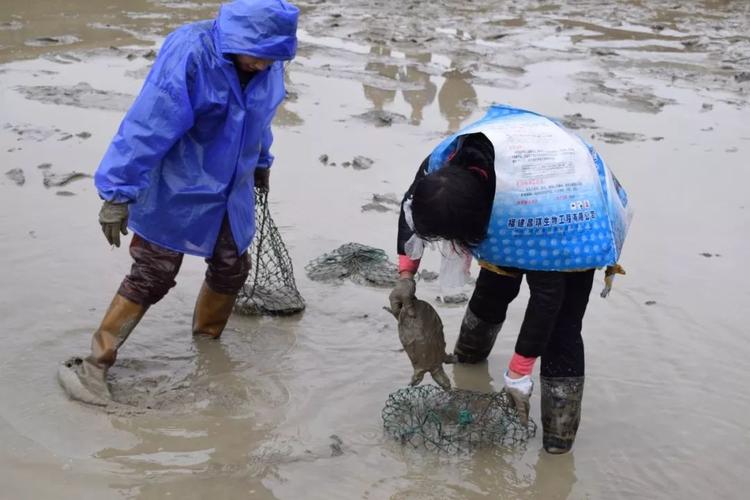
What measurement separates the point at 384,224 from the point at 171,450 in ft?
9.22

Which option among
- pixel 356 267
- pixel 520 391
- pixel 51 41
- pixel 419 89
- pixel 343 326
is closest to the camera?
pixel 520 391

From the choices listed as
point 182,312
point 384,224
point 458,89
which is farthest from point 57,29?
point 182,312

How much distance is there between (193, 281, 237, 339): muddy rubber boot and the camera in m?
4.35

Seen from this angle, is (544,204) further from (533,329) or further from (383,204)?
(383,204)

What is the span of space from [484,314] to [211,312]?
130cm

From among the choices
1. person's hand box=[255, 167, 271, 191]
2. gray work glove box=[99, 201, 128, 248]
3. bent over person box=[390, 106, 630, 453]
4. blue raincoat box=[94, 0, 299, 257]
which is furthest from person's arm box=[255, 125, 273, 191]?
bent over person box=[390, 106, 630, 453]

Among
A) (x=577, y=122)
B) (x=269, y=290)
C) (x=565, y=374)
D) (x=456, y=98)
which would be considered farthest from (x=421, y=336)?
(x=456, y=98)

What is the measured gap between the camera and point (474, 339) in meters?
4.41

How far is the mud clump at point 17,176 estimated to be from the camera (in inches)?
245

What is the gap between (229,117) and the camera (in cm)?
378

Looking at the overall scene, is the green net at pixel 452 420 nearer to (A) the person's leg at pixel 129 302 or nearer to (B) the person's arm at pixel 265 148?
(A) the person's leg at pixel 129 302

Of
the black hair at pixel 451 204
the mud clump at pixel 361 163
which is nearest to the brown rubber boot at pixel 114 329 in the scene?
the black hair at pixel 451 204

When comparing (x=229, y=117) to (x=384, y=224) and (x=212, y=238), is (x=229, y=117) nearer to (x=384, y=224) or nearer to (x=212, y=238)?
(x=212, y=238)

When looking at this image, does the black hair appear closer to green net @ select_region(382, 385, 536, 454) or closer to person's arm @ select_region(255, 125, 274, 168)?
green net @ select_region(382, 385, 536, 454)
